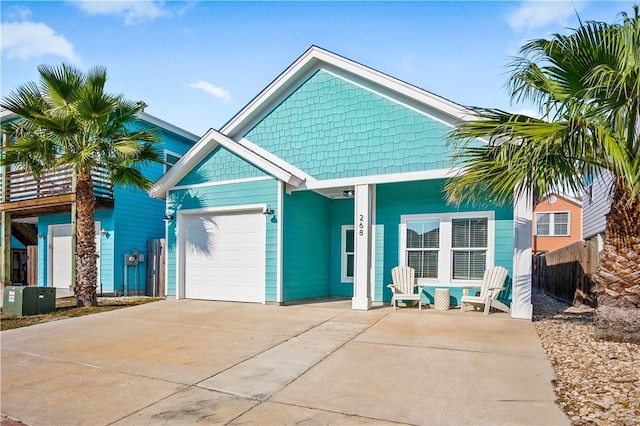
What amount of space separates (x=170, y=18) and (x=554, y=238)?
75.8ft

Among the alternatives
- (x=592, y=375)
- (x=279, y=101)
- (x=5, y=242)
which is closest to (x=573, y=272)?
(x=592, y=375)

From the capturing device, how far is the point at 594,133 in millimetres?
5902

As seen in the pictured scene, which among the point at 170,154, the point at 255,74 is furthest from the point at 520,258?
the point at 170,154

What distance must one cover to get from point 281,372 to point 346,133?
6522 millimetres

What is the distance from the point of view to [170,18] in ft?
29.6

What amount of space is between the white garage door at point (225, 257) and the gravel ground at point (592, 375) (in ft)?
21.0

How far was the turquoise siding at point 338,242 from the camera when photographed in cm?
1185

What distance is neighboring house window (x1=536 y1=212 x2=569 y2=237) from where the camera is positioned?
77.3 feet

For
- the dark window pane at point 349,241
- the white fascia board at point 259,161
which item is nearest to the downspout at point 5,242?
the white fascia board at point 259,161

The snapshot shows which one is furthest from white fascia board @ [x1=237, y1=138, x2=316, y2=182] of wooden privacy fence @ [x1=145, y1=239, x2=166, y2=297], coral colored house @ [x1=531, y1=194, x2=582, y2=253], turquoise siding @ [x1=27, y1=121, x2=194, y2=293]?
coral colored house @ [x1=531, y1=194, x2=582, y2=253]

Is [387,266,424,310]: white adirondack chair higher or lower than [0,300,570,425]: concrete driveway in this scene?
higher

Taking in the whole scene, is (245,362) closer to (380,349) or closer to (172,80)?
(380,349)

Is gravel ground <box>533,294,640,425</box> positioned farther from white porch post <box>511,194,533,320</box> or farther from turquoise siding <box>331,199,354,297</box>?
turquoise siding <box>331,199,354,297</box>

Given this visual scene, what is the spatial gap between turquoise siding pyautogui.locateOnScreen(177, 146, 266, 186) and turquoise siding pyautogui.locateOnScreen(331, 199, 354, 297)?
108 inches
